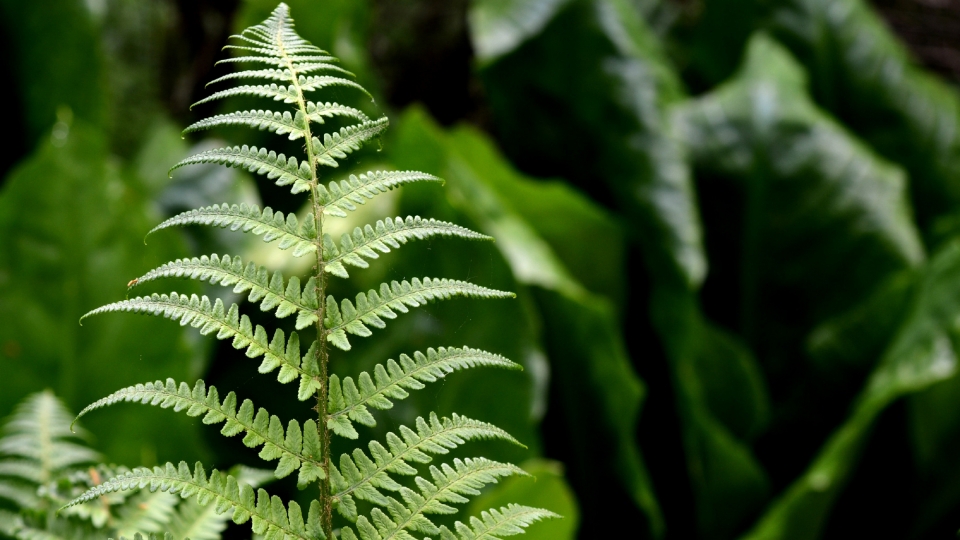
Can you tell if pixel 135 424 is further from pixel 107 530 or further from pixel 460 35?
pixel 460 35

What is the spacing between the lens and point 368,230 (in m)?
0.31

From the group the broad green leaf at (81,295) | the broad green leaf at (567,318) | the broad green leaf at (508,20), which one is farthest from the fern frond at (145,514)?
the broad green leaf at (508,20)

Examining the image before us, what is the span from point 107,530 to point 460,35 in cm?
190

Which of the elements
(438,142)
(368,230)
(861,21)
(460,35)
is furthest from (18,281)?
(861,21)

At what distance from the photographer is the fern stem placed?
30 centimetres

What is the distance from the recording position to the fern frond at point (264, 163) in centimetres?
29

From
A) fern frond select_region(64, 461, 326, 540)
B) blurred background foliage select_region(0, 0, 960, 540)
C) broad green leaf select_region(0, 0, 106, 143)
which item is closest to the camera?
fern frond select_region(64, 461, 326, 540)

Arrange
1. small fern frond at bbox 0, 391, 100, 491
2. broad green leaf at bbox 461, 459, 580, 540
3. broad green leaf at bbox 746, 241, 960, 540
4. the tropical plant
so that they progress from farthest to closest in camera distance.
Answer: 1. broad green leaf at bbox 746, 241, 960, 540
2. broad green leaf at bbox 461, 459, 580, 540
3. small fern frond at bbox 0, 391, 100, 491
4. the tropical plant

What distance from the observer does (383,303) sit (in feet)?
1.02

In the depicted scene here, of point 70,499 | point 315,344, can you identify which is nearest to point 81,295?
point 70,499

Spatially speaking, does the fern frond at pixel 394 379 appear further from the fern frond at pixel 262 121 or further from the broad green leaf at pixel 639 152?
the broad green leaf at pixel 639 152

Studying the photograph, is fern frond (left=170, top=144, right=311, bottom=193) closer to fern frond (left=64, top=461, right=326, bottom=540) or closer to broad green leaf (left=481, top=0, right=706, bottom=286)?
fern frond (left=64, top=461, right=326, bottom=540)

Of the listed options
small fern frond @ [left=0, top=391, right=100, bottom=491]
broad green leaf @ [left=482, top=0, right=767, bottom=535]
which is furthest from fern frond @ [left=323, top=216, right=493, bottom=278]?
broad green leaf @ [left=482, top=0, right=767, bottom=535]

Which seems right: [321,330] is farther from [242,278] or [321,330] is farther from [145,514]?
[145,514]
